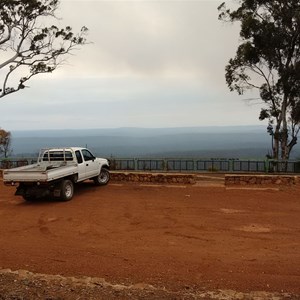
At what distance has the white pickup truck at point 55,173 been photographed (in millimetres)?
13477

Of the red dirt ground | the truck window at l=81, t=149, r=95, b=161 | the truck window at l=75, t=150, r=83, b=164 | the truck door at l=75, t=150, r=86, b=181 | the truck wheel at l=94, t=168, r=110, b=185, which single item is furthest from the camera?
the truck wheel at l=94, t=168, r=110, b=185

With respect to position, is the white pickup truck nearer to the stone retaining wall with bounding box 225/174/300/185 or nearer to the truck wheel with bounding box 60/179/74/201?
the truck wheel with bounding box 60/179/74/201

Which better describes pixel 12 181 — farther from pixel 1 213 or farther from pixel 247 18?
pixel 247 18

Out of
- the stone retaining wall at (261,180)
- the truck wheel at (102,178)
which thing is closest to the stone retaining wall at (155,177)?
the truck wheel at (102,178)

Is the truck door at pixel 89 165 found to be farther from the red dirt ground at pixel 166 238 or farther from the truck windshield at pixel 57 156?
the red dirt ground at pixel 166 238

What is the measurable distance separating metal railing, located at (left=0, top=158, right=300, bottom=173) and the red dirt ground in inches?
175

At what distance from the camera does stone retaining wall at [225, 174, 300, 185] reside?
1614 centimetres

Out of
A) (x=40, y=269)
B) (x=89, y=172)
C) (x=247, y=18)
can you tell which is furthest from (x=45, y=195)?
(x=247, y=18)

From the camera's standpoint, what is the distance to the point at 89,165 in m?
16.0

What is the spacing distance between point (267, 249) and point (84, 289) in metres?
4.17

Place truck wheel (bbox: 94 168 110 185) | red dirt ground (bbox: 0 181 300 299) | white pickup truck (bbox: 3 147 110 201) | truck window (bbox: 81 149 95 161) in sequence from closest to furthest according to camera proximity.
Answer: red dirt ground (bbox: 0 181 300 299), white pickup truck (bbox: 3 147 110 201), truck window (bbox: 81 149 95 161), truck wheel (bbox: 94 168 110 185)

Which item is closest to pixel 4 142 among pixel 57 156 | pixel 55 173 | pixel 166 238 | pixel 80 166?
pixel 57 156

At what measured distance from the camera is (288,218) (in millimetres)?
11000

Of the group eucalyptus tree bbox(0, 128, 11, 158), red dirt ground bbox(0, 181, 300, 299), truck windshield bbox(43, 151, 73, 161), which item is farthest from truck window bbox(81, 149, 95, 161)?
eucalyptus tree bbox(0, 128, 11, 158)
